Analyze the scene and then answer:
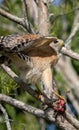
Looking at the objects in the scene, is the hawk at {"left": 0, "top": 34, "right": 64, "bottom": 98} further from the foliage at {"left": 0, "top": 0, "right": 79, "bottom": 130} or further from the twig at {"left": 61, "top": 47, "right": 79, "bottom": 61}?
the foliage at {"left": 0, "top": 0, "right": 79, "bottom": 130}

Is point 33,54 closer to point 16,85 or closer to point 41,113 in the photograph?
point 16,85

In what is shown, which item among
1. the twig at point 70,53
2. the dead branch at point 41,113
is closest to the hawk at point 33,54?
the twig at point 70,53

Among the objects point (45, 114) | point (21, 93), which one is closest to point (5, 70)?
point (45, 114)

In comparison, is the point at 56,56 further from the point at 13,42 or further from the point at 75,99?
the point at 75,99

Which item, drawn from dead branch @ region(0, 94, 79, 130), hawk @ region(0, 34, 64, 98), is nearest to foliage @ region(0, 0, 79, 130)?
hawk @ region(0, 34, 64, 98)

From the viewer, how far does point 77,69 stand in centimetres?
898

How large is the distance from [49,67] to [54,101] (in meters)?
0.37

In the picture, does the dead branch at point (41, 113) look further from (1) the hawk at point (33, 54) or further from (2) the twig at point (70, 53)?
(2) the twig at point (70, 53)

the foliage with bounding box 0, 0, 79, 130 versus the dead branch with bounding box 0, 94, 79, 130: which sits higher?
the foliage with bounding box 0, 0, 79, 130

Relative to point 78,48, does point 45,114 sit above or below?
below

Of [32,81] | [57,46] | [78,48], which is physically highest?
[78,48]

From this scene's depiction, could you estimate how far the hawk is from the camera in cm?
377

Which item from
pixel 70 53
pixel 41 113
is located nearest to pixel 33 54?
pixel 70 53

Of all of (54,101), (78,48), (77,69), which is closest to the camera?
(54,101)
